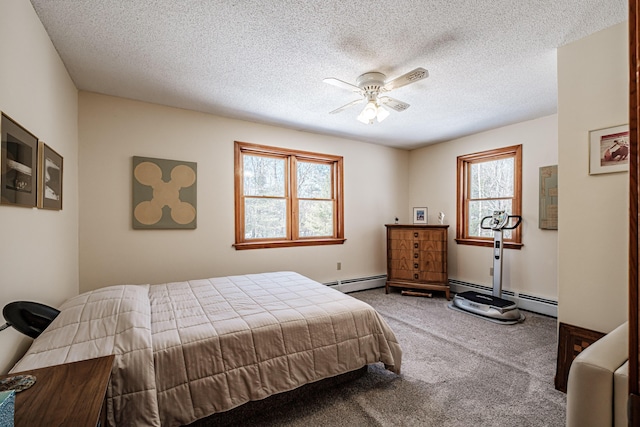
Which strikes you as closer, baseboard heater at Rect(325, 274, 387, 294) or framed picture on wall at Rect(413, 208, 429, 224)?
baseboard heater at Rect(325, 274, 387, 294)

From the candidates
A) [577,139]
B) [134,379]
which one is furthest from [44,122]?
[577,139]

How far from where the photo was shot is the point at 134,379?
135 cm

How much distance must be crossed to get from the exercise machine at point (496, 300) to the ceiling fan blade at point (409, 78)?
2.55 m

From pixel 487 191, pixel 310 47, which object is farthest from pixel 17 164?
pixel 487 191

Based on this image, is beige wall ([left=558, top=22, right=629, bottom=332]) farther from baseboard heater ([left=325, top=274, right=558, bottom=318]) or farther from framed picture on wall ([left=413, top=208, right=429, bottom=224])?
framed picture on wall ([left=413, top=208, right=429, bottom=224])

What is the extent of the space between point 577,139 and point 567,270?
3.18ft

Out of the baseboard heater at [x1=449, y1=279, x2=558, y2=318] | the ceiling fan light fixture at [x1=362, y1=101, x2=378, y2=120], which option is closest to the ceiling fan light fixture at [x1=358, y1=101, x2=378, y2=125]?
the ceiling fan light fixture at [x1=362, y1=101, x2=378, y2=120]

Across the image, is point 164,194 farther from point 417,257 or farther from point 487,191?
point 487,191

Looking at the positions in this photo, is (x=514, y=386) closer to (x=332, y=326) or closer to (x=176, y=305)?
(x=332, y=326)

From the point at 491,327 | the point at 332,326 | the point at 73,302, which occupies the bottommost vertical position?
the point at 491,327

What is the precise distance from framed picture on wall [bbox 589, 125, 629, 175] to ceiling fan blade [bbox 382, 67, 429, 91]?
49.0 inches

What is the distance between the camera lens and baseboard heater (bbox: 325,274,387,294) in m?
4.56

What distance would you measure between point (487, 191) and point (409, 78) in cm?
302

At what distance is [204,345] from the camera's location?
5.32 feet
